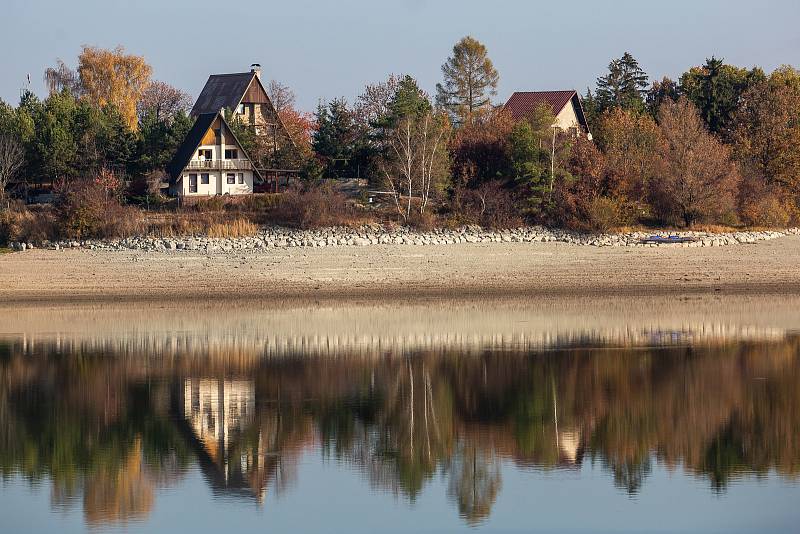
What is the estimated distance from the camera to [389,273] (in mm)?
40469

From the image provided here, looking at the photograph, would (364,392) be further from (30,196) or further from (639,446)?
(30,196)

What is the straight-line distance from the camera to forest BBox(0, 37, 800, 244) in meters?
48.2

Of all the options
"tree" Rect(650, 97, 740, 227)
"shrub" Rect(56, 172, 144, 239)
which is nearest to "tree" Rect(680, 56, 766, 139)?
"tree" Rect(650, 97, 740, 227)

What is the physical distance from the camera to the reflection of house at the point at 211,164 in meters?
56.0

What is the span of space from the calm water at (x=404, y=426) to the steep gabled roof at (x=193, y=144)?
24.9 m

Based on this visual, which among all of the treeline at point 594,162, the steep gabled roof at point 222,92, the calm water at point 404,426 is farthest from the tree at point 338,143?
the calm water at point 404,426

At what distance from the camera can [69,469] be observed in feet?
52.2

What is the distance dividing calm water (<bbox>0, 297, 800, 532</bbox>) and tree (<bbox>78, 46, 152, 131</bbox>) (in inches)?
2304

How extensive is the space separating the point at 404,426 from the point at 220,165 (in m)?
39.7

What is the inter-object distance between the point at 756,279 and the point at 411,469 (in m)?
28.6

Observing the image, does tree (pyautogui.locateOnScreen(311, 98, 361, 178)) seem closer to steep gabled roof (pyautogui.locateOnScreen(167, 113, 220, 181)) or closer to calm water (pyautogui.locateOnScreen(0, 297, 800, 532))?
steep gabled roof (pyautogui.locateOnScreen(167, 113, 220, 181))

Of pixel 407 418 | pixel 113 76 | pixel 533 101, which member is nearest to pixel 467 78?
pixel 533 101

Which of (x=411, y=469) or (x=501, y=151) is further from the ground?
(x=501, y=151)

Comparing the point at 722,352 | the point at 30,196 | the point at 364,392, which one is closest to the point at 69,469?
the point at 364,392
